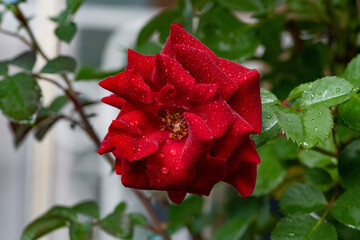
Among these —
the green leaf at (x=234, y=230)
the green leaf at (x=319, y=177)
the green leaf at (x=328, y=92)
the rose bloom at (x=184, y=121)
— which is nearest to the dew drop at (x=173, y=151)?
the rose bloom at (x=184, y=121)

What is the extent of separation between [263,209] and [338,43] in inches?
10.0

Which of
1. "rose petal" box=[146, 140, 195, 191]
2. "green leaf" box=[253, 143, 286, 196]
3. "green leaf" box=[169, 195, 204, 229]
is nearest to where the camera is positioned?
"rose petal" box=[146, 140, 195, 191]

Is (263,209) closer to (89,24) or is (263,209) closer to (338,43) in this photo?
(338,43)

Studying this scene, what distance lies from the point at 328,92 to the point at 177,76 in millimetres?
115

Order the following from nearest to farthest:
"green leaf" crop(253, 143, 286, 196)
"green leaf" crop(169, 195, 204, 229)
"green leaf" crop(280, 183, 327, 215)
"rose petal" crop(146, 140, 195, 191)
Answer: "rose petal" crop(146, 140, 195, 191) < "green leaf" crop(280, 183, 327, 215) < "green leaf" crop(253, 143, 286, 196) < "green leaf" crop(169, 195, 204, 229)

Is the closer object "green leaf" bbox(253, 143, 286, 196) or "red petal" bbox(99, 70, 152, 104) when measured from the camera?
"red petal" bbox(99, 70, 152, 104)

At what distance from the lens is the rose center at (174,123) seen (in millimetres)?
269

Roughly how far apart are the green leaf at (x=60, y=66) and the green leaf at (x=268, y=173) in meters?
0.23

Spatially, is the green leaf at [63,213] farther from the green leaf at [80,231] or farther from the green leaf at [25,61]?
the green leaf at [25,61]

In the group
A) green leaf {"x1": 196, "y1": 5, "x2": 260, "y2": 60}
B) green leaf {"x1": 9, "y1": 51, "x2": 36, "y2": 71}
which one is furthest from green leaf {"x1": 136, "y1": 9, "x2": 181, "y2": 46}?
green leaf {"x1": 9, "y1": 51, "x2": 36, "y2": 71}

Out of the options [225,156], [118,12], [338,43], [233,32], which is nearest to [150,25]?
[233,32]

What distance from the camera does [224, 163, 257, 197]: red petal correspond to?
271mm

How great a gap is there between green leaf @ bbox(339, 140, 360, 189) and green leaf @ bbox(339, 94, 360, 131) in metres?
0.10

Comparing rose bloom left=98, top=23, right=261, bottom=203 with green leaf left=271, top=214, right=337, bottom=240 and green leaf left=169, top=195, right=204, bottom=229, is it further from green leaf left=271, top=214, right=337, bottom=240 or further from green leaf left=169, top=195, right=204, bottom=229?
green leaf left=169, top=195, right=204, bottom=229
